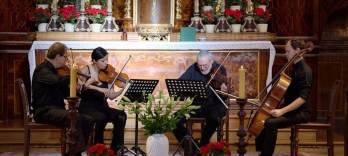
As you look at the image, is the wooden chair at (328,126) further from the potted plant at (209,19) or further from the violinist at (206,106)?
the potted plant at (209,19)

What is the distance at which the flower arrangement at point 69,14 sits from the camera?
9180 millimetres

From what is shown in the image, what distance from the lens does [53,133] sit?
324 inches

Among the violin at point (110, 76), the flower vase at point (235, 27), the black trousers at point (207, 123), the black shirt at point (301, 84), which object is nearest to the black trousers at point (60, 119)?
the violin at point (110, 76)

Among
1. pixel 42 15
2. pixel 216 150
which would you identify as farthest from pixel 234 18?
pixel 216 150

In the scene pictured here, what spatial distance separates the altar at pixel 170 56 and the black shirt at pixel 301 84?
6.71 ft

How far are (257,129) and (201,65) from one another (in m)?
1.14

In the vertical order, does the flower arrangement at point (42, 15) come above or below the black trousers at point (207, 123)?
above

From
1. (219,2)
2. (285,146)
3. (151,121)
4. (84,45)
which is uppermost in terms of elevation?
(219,2)

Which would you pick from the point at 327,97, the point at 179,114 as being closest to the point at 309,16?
the point at 327,97

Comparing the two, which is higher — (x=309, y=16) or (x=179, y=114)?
(x=309, y=16)

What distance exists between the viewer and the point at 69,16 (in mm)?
9188

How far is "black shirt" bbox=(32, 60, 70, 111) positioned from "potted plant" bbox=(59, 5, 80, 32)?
2.41 metres

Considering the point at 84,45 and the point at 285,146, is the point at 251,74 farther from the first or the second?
the point at 84,45

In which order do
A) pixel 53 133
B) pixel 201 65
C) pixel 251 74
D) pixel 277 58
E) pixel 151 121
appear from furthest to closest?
pixel 277 58, pixel 251 74, pixel 53 133, pixel 201 65, pixel 151 121
